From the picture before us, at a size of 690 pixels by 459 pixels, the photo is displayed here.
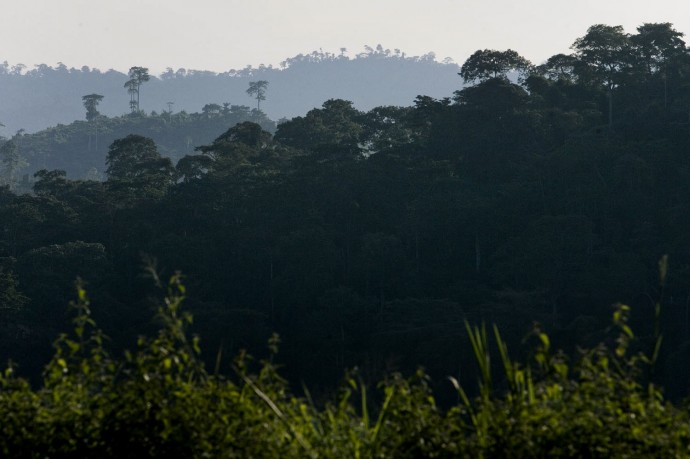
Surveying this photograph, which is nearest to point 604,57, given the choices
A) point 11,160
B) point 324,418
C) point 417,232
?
point 417,232

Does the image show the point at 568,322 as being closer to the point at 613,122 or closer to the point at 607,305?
the point at 607,305

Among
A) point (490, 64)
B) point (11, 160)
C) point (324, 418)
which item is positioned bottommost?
point (11, 160)

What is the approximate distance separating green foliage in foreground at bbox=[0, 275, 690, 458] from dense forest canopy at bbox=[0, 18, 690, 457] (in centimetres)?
2206

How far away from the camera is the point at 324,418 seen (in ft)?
18.4

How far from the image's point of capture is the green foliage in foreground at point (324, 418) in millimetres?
4895

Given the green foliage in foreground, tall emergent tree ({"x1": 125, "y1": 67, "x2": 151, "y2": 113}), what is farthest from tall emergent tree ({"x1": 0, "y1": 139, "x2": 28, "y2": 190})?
the green foliage in foreground

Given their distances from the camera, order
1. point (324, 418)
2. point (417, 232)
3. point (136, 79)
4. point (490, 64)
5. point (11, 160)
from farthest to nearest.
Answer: point (136, 79)
point (11, 160)
point (490, 64)
point (417, 232)
point (324, 418)

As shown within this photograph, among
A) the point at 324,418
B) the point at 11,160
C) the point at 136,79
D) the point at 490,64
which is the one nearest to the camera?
the point at 324,418

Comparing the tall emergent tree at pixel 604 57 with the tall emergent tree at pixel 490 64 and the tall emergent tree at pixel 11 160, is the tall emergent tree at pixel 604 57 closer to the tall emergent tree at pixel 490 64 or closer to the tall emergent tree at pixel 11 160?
the tall emergent tree at pixel 490 64

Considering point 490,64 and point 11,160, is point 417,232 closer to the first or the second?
point 490,64

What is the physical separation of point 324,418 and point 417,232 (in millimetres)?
32620

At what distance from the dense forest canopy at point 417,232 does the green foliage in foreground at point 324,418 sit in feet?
72.4

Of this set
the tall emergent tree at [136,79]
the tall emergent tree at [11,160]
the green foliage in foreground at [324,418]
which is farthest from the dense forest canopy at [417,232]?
the tall emergent tree at [136,79]

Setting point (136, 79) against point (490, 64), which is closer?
point (490, 64)
